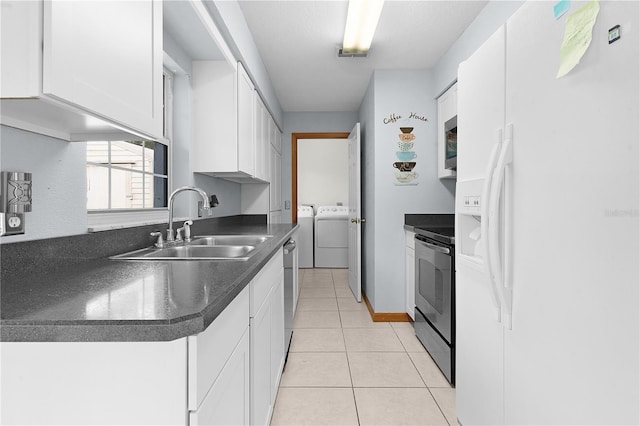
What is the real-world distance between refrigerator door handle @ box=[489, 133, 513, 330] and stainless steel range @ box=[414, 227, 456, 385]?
0.87m

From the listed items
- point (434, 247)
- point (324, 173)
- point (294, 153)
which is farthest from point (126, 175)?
point (324, 173)

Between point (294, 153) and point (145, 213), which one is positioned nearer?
point (145, 213)

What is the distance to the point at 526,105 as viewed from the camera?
1.05 m

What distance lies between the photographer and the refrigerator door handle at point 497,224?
112cm

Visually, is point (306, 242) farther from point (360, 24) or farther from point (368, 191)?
point (360, 24)

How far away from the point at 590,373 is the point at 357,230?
2852 millimetres

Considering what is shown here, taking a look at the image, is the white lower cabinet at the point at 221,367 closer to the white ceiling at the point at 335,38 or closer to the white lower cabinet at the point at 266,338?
the white lower cabinet at the point at 266,338

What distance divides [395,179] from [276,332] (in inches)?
77.7

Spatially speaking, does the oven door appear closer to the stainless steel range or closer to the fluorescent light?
the stainless steel range

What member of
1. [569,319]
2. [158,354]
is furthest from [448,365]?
[158,354]

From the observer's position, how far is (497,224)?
1134 mm

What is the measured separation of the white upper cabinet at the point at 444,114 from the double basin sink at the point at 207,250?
176cm

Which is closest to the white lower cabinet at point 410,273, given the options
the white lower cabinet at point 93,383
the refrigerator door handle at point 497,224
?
the refrigerator door handle at point 497,224

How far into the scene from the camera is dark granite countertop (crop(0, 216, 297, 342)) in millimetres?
608
